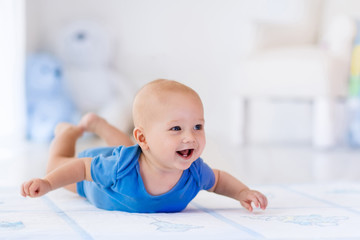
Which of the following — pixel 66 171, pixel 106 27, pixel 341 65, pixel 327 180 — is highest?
pixel 106 27

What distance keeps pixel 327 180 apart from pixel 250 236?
0.82 meters

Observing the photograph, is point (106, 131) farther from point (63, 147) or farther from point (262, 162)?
point (262, 162)

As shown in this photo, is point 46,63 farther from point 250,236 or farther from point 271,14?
point 250,236

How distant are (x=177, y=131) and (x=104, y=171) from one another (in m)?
0.15

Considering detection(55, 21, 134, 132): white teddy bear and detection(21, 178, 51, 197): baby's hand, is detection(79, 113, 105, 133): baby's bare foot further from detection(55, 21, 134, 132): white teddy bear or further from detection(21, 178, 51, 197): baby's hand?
detection(55, 21, 134, 132): white teddy bear

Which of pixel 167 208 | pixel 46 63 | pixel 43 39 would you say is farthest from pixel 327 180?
pixel 43 39

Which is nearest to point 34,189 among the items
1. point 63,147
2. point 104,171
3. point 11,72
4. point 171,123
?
point 104,171

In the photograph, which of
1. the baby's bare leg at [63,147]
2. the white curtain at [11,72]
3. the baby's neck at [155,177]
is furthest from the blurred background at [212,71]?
the baby's neck at [155,177]

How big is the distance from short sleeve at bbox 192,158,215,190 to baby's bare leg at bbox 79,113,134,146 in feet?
0.97

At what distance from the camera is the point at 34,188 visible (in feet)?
2.97

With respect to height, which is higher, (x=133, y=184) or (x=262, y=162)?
(x=133, y=184)

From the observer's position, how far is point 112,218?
0.95 meters

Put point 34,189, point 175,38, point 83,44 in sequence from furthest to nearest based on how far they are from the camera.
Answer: point 175,38 < point 83,44 < point 34,189

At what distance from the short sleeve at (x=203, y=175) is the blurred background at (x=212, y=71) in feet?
2.02
